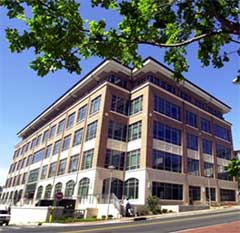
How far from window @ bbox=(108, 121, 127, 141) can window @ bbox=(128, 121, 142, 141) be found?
749 millimetres

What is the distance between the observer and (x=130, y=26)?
7.53 metres

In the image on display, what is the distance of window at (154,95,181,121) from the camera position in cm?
4138

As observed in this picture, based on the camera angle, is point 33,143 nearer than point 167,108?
No

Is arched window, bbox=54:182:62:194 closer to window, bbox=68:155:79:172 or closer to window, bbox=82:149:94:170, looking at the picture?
window, bbox=68:155:79:172

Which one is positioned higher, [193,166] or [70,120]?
[70,120]

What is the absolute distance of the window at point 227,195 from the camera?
47.2m

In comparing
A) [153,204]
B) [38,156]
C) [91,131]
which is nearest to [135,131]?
[91,131]

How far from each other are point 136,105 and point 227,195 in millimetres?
22598

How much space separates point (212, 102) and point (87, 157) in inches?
1065

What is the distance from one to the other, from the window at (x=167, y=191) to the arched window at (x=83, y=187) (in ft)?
27.7

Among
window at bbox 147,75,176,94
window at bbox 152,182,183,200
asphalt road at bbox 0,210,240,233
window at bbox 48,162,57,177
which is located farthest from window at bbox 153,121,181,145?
window at bbox 48,162,57,177

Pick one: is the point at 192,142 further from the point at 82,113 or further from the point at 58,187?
the point at 58,187

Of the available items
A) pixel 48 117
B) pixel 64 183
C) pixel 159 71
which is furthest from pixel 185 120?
pixel 48 117

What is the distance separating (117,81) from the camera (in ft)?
142
